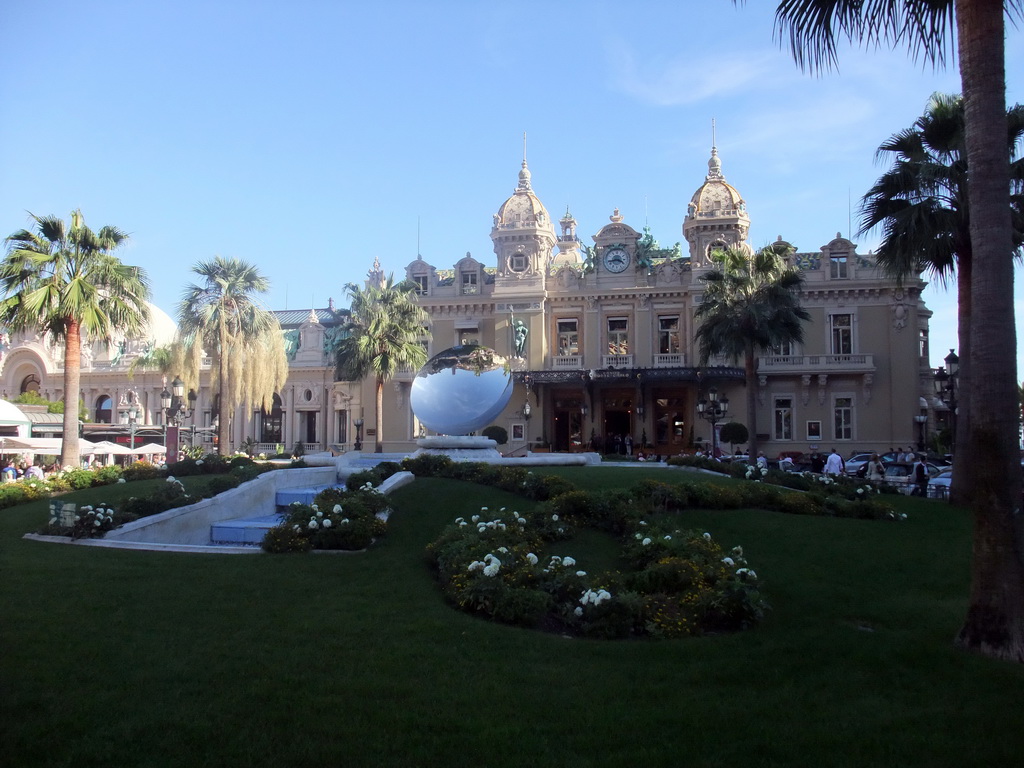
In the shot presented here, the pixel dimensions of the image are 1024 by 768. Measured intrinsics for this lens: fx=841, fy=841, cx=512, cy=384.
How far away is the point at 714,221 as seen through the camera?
46.1m

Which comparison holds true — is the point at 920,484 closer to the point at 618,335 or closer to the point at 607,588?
the point at 607,588

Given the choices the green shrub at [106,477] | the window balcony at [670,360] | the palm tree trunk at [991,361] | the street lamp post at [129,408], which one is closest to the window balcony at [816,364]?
the window balcony at [670,360]

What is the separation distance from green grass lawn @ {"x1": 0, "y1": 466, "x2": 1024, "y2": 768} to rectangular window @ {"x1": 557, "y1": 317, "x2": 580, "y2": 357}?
37.8 meters

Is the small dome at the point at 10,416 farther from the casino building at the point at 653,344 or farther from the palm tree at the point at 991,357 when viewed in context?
the palm tree at the point at 991,357

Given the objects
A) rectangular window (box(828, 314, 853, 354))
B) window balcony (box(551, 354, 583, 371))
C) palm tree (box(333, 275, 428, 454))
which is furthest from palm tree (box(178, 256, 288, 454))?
rectangular window (box(828, 314, 853, 354))

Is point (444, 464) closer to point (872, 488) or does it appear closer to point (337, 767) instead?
point (872, 488)

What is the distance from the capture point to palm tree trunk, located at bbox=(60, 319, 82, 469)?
76.9 feet

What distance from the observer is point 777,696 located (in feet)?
22.5

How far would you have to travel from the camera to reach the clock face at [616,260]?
158 feet

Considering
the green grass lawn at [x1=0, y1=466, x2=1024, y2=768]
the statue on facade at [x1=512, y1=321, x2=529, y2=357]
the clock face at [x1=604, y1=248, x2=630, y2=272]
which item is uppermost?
the clock face at [x1=604, y1=248, x2=630, y2=272]

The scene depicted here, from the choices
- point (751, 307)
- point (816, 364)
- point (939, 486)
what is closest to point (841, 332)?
point (816, 364)

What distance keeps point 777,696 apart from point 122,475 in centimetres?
1804

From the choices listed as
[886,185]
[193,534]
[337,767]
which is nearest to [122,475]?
[193,534]

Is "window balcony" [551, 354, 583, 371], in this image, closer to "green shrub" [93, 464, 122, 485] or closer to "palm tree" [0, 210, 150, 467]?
"palm tree" [0, 210, 150, 467]
